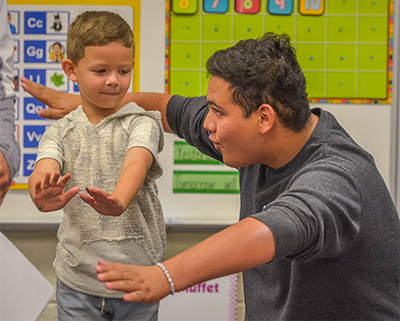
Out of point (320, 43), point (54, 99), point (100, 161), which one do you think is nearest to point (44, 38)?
point (54, 99)

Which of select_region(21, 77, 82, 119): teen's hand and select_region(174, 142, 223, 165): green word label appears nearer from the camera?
select_region(21, 77, 82, 119): teen's hand

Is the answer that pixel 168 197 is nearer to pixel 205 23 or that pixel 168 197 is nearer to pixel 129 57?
pixel 205 23

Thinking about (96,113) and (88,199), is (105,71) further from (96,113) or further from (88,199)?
(88,199)

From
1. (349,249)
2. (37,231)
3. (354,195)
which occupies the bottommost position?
(37,231)

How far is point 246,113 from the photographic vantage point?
76 cm

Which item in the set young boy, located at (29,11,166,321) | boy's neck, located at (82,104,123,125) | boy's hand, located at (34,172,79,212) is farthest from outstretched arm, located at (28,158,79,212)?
boy's neck, located at (82,104,123,125)

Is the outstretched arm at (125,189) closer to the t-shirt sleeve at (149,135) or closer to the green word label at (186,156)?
the t-shirt sleeve at (149,135)

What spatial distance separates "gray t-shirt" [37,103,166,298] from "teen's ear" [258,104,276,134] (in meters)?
0.24

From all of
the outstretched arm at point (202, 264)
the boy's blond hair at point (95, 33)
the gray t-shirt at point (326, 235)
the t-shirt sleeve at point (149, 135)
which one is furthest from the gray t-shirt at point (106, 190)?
the outstretched arm at point (202, 264)

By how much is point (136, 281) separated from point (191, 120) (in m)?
0.66

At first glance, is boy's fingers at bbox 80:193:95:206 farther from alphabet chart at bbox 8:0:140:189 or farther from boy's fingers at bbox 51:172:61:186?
alphabet chart at bbox 8:0:140:189

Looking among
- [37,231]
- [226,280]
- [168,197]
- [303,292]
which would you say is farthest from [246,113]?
[37,231]

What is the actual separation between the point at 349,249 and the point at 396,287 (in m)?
0.15

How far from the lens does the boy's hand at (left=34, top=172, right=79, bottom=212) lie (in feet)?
2.15
